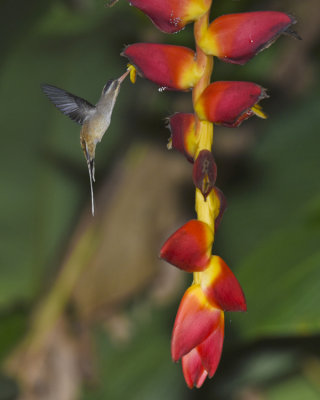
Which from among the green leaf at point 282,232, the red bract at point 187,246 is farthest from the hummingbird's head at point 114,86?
the green leaf at point 282,232

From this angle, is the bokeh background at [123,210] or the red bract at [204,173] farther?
the bokeh background at [123,210]

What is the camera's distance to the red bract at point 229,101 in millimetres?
572

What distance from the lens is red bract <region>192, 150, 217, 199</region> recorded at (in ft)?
1.86

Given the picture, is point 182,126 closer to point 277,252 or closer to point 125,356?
point 277,252

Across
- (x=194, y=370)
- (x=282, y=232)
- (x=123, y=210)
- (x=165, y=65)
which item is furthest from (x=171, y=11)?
(x=123, y=210)

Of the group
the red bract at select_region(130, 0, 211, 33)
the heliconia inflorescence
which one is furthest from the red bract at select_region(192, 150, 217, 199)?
the red bract at select_region(130, 0, 211, 33)

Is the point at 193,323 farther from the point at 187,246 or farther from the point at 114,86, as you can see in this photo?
the point at 114,86

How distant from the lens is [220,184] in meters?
1.85

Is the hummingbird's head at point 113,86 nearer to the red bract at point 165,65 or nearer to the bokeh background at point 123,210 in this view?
the red bract at point 165,65

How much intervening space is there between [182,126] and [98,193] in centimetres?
139

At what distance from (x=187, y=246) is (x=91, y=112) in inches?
6.6

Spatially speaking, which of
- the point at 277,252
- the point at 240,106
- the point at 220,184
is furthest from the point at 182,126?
the point at 220,184

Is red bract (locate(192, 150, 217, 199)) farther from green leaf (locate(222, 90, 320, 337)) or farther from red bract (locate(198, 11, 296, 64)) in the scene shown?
green leaf (locate(222, 90, 320, 337))

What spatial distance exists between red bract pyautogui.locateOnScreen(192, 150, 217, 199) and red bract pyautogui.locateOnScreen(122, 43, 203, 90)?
0.21 feet
